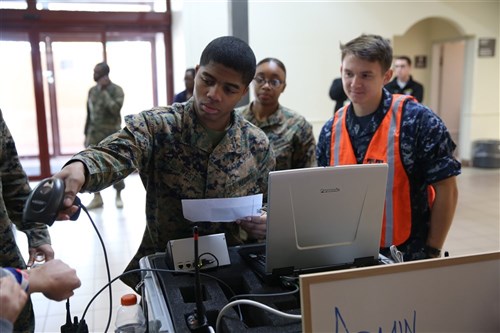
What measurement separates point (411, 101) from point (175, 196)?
0.95 metres

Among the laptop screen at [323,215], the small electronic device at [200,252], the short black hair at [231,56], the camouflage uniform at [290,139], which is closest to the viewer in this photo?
the laptop screen at [323,215]

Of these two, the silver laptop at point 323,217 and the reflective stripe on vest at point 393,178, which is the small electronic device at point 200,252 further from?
the reflective stripe on vest at point 393,178

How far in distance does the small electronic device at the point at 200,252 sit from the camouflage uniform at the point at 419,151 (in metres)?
0.68

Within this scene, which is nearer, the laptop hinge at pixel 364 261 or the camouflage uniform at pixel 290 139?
the laptop hinge at pixel 364 261

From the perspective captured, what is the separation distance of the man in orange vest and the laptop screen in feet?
1.26

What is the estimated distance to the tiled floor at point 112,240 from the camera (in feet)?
8.88

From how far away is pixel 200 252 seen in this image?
1201 mm

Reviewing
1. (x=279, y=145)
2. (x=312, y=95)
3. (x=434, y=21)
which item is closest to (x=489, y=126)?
(x=434, y=21)

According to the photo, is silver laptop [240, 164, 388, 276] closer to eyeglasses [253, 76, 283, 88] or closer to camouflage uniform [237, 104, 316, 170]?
camouflage uniform [237, 104, 316, 170]

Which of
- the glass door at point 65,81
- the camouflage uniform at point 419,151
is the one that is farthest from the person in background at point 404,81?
the camouflage uniform at point 419,151

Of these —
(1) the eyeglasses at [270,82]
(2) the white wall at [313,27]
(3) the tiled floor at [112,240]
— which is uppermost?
(2) the white wall at [313,27]

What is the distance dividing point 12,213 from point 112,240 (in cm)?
265

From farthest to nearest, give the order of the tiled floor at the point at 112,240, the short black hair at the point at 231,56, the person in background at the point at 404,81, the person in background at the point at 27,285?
the person in background at the point at 404,81, the tiled floor at the point at 112,240, the short black hair at the point at 231,56, the person in background at the point at 27,285

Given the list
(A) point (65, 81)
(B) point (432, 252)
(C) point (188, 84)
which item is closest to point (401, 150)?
(B) point (432, 252)
